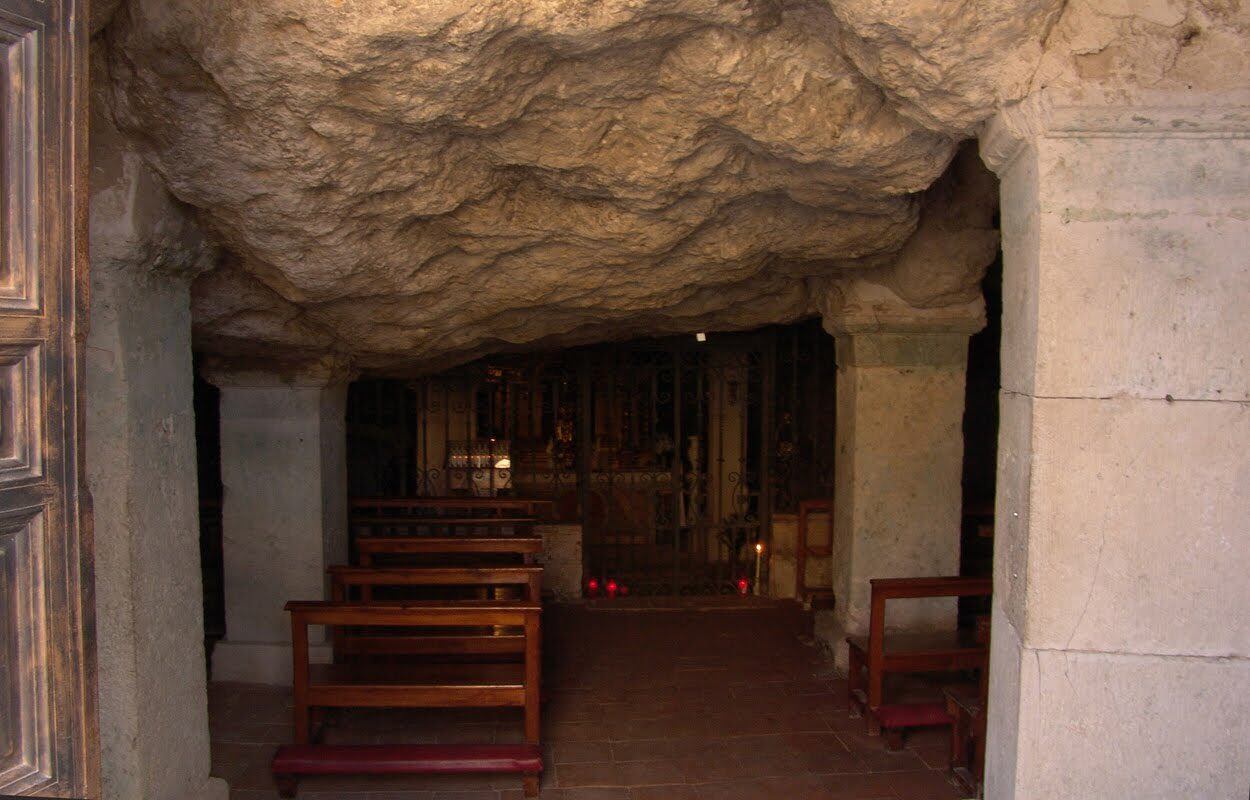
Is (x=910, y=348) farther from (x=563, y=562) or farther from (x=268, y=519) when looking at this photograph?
(x=268, y=519)

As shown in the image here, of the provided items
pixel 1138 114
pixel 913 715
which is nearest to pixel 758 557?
pixel 913 715

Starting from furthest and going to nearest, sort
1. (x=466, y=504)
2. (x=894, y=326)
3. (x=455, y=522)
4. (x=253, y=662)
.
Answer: (x=466, y=504) → (x=455, y=522) → (x=253, y=662) → (x=894, y=326)

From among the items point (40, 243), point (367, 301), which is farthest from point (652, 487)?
point (40, 243)

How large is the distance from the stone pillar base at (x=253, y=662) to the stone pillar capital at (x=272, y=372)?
58.7 inches

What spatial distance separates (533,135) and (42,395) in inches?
61.4

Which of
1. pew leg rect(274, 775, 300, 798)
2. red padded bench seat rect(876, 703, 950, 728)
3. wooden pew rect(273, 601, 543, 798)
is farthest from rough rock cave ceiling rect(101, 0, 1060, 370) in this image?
red padded bench seat rect(876, 703, 950, 728)

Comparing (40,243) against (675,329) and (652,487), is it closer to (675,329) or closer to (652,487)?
(675,329)

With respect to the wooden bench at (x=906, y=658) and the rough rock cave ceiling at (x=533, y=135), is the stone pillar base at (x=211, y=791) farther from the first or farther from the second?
the wooden bench at (x=906, y=658)

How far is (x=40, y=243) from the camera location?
4.75ft

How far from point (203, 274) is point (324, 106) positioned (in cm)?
146

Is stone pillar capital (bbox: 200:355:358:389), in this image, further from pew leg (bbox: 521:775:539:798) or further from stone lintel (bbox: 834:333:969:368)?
stone lintel (bbox: 834:333:969:368)

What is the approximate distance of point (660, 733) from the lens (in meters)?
4.54

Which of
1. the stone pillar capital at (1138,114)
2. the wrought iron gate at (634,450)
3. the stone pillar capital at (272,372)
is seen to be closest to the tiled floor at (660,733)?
the wrought iron gate at (634,450)

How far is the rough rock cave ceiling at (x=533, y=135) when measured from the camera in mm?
2055
